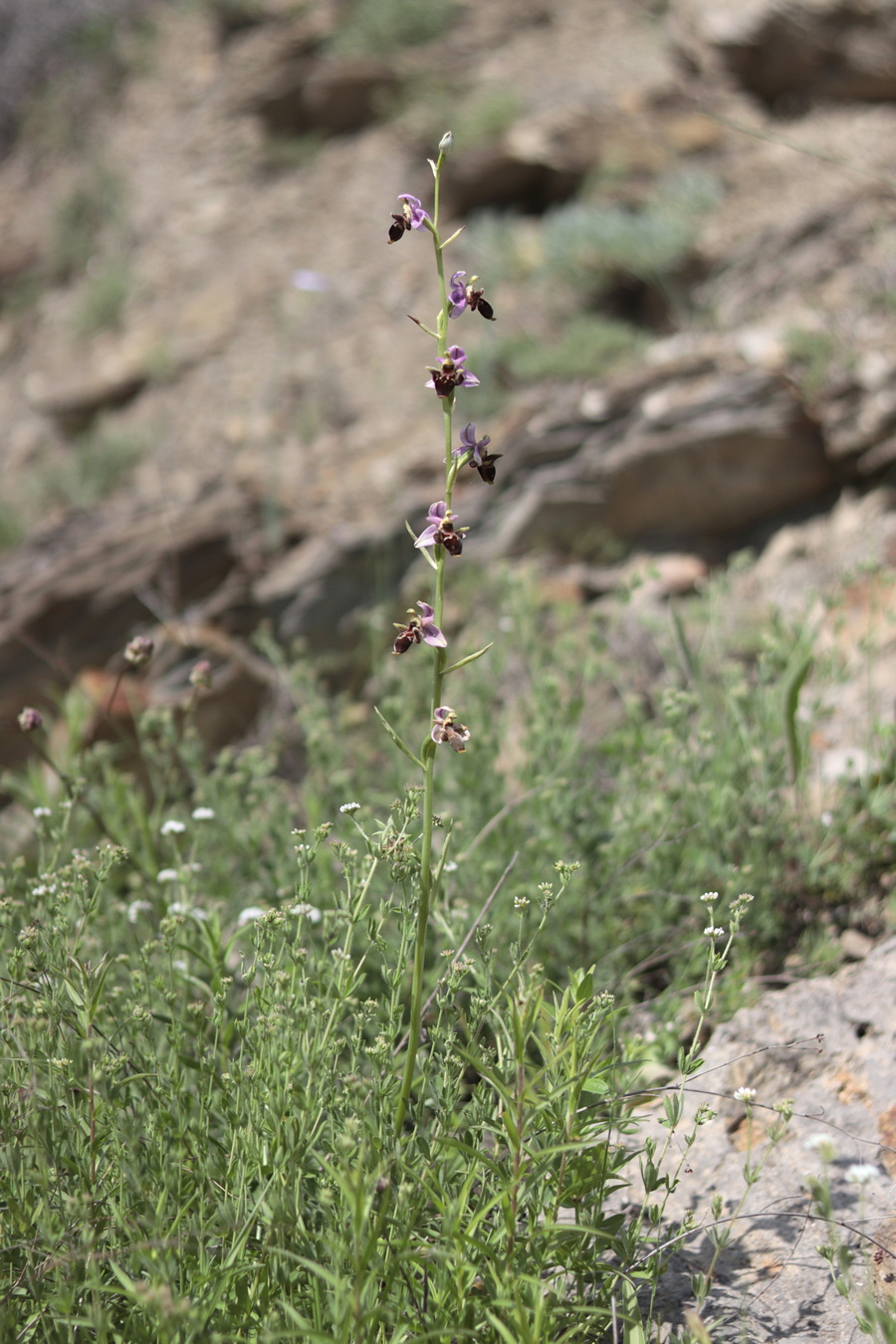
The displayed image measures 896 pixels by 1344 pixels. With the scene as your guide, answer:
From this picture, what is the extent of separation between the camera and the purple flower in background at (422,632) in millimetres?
1667

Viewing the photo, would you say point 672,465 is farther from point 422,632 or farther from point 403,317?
point 422,632

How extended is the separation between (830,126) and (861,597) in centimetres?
378

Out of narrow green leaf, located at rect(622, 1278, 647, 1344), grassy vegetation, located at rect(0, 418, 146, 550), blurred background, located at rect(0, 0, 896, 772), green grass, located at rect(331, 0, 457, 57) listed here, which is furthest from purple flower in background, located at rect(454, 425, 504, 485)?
green grass, located at rect(331, 0, 457, 57)

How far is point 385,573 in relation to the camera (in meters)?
4.80

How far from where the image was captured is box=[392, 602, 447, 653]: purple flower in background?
1.67 meters

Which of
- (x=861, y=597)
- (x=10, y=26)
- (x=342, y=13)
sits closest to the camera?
(x=861, y=597)

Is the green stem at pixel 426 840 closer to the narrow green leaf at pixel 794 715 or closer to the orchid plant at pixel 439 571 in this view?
the orchid plant at pixel 439 571

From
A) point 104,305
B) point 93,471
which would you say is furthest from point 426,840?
point 104,305

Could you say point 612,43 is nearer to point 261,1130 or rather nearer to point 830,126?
point 830,126

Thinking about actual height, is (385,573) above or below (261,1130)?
below

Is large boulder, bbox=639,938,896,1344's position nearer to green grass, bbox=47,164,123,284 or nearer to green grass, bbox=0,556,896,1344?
green grass, bbox=0,556,896,1344

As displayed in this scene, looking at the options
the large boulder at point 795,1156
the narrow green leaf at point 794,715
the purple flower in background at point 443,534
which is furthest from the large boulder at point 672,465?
the purple flower in background at point 443,534

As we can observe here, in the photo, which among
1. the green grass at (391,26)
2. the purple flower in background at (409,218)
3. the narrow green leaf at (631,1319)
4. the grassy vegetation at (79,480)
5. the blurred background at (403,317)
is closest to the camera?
the narrow green leaf at (631,1319)

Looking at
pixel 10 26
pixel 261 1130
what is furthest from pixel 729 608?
pixel 10 26
